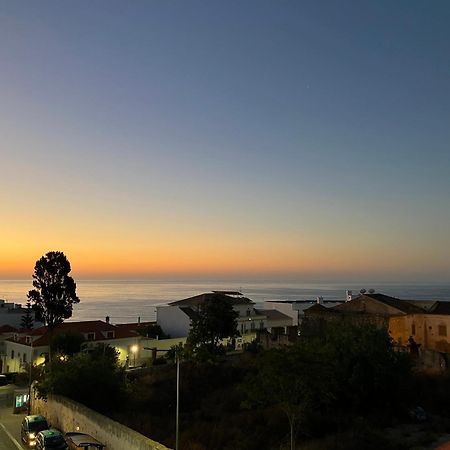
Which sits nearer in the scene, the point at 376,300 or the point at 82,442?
the point at 82,442

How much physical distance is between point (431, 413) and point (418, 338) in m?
23.6

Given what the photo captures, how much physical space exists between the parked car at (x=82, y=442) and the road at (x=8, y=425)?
4672 millimetres

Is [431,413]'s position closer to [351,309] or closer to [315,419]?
[315,419]

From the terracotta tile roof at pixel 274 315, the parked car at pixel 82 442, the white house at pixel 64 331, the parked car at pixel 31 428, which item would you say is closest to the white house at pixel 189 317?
the terracotta tile roof at pixel 274 315

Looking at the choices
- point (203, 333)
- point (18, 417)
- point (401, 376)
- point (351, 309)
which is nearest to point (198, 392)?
point (203, 333)

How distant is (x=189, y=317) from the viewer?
Answer: 69.4 meters

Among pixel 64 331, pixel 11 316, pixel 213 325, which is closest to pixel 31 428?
pixel 213 325

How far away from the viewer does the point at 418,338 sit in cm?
5369

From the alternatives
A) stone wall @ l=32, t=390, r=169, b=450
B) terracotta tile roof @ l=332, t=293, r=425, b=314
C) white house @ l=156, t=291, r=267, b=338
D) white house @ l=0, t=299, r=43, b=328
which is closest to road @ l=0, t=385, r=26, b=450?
stone wall @ l=32, t=390, r=169, b=450

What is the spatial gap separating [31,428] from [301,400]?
638 inches

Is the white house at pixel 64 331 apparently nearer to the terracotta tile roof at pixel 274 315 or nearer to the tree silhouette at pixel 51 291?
the tree silhouette at pixel 51 291

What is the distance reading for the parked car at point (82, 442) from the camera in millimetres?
22547

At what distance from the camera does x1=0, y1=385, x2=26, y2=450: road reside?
27.5 meters

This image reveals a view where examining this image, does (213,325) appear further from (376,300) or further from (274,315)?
(274,315)
